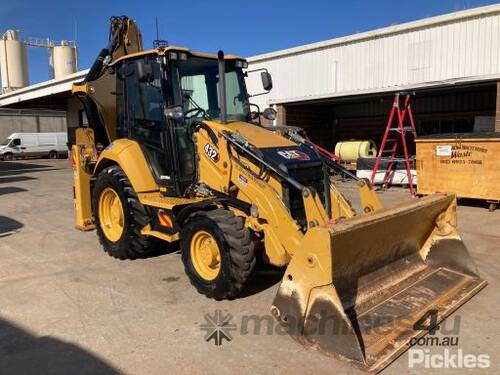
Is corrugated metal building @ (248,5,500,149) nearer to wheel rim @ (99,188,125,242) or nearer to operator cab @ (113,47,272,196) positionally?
operator cab @ (113,47,272,196)

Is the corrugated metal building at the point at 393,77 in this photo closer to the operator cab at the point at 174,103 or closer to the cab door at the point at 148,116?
the operator cab at the point at 174,103

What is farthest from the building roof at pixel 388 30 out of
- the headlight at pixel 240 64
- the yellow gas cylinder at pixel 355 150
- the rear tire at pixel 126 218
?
the rear tire at pixel 126 218

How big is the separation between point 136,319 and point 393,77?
11978mm

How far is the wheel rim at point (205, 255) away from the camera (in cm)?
493

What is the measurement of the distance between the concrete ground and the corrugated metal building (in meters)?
6.78

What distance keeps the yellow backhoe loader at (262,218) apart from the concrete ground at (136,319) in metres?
0.22

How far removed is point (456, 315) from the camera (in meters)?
4.61

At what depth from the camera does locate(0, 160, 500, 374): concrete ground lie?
376 centimetres

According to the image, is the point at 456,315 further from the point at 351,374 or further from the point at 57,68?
the point at 57,68

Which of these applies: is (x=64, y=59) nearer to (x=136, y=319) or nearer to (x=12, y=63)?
(x=12, y=63)

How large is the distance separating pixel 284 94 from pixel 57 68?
42.9 m

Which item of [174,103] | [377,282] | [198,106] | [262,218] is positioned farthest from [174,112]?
[377,282]

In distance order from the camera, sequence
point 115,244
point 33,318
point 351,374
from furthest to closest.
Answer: point 115,244 → point 33,318 → point 351,374

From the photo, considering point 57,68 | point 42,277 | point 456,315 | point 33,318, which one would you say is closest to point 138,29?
point 42,277
